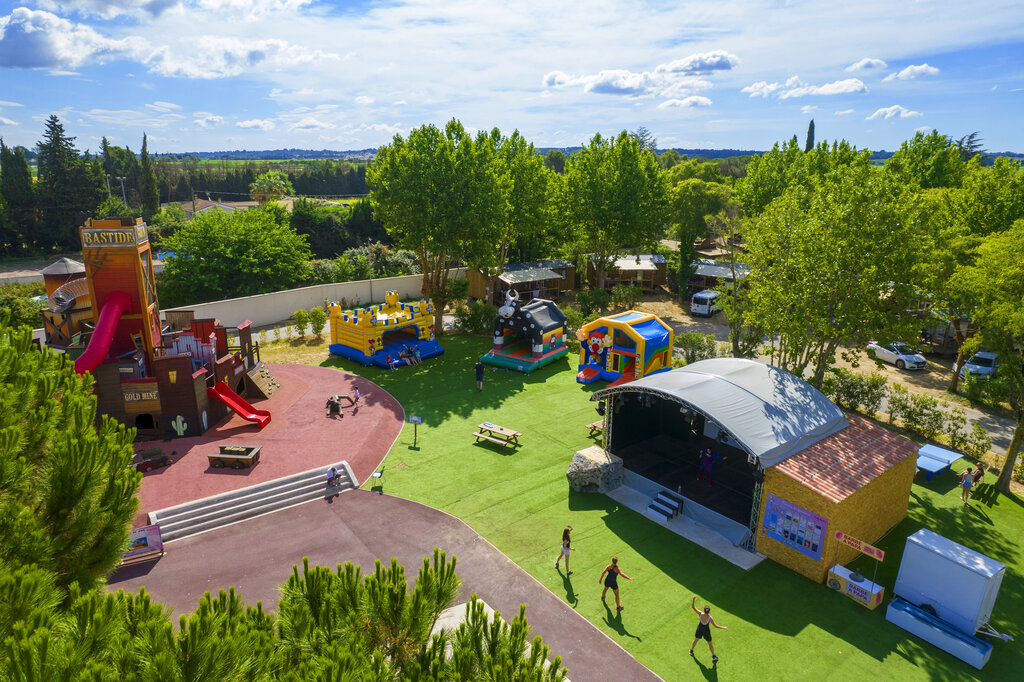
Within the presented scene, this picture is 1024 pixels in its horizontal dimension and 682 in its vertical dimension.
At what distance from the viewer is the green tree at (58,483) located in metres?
7.54

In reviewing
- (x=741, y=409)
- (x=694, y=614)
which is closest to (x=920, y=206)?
(x=741, y=409)

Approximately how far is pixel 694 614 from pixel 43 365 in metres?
15.2

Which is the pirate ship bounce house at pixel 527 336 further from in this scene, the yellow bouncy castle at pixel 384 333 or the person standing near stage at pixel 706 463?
the person standing near stage at pixel 706 463

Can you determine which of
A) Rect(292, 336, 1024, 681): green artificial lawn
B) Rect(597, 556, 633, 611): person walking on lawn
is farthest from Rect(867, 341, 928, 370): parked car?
Rect(597, 556, 633, 611): person walking on lawn

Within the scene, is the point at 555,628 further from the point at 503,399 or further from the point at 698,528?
the point at 503,399

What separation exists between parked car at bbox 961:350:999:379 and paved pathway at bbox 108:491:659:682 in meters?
29.6

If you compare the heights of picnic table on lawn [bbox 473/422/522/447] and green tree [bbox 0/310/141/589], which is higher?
green tree [bbox 0/310/141/589]

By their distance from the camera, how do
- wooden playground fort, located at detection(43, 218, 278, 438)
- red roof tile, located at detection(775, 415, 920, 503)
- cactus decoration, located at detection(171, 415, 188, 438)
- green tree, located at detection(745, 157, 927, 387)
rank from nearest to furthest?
red roof tile, located at detection(775, 415, 920, 503)
green tree, located at detection(745, 157, 927, 387)
wooden playground fort, located at detection(43, 218, 278, 438)
cactus decoration, located at detection(171, 415, 188, 438)

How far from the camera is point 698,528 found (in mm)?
18609

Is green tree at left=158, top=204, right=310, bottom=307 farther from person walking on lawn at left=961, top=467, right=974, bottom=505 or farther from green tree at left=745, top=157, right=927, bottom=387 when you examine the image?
person walking on lawn at left=961, top=467, right=974, bottom=505

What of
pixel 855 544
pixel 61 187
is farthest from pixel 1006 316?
pixel 61 187

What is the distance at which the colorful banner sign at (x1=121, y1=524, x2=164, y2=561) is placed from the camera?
16.5m

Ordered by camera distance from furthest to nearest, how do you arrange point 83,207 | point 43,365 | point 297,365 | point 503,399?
point 83,207
point 297,365
point 503,399
point 43,365

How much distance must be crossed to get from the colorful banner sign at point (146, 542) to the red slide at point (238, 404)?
308 inches
